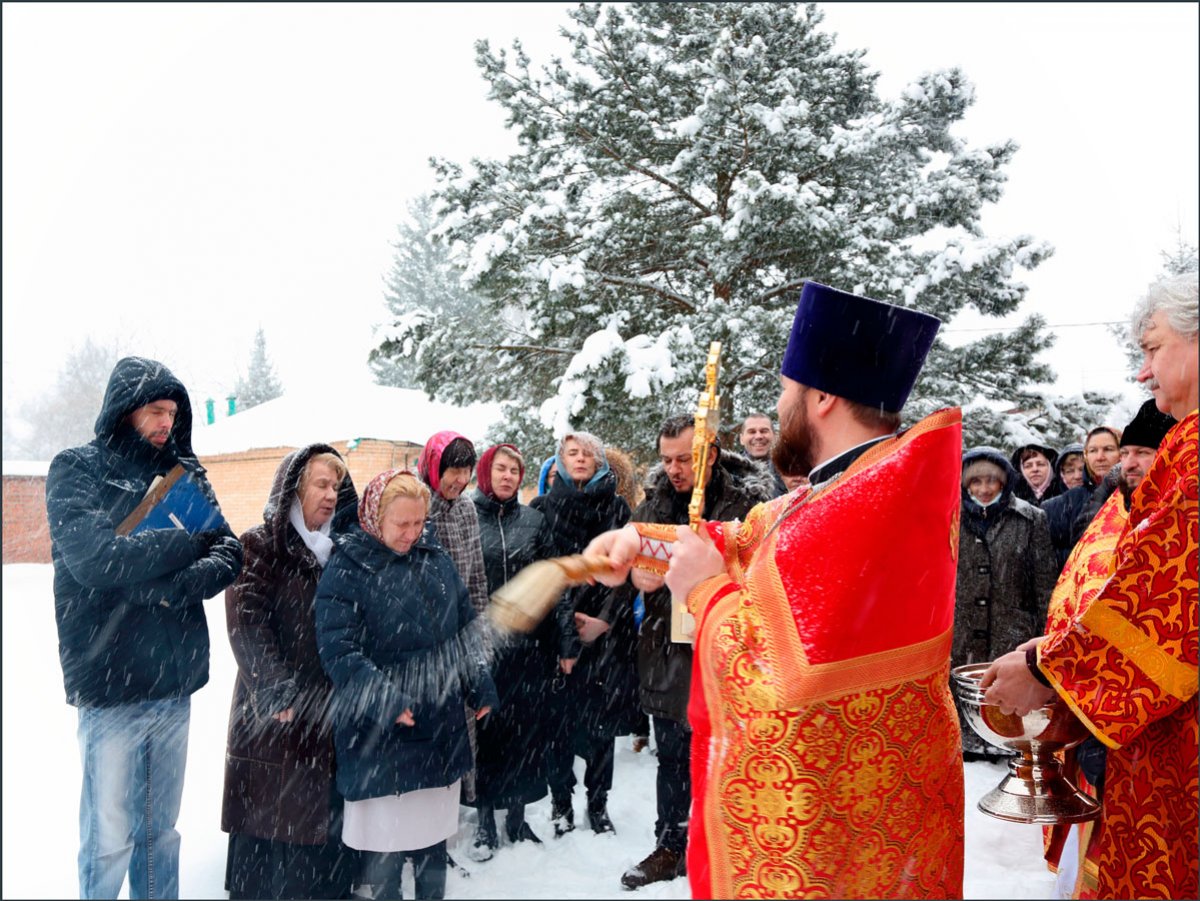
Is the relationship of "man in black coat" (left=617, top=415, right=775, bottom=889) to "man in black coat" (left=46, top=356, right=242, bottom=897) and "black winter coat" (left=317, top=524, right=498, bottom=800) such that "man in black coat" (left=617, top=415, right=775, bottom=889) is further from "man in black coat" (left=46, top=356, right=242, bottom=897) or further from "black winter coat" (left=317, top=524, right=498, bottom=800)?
"man in black coat" (left=46, top=356, right=242, bottom=897)

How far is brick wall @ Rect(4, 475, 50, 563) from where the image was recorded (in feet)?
67.1

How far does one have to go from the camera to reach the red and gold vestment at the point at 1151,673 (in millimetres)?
1945

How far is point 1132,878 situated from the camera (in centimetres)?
208

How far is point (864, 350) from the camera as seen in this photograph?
2121mm

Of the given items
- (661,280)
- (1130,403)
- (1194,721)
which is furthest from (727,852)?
(1130,403)

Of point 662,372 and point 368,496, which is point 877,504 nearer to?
point 368,496

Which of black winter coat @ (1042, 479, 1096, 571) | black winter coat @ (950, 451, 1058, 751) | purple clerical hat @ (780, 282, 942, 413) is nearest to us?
purple clerical hat @ (780, 282, 942, 413)

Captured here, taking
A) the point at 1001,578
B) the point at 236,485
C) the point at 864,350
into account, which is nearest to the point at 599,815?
the point at 1001,578

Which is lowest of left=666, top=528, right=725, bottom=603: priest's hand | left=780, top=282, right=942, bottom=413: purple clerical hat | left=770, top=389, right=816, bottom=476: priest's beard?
left=666, top=528, right=725, bottom=603: priest's hand

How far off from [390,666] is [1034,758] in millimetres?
2338

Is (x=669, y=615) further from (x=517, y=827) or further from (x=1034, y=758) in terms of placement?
(x=1034, y=758)

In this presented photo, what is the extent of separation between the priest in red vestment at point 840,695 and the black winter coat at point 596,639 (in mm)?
2834

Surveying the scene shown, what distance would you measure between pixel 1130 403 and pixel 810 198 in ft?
16.6

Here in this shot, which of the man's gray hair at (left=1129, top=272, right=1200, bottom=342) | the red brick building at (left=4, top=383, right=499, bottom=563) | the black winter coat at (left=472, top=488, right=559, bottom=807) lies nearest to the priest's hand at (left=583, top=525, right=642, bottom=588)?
the man's gray hair at (left=1129, top=272, right=1200, bottom=342)
